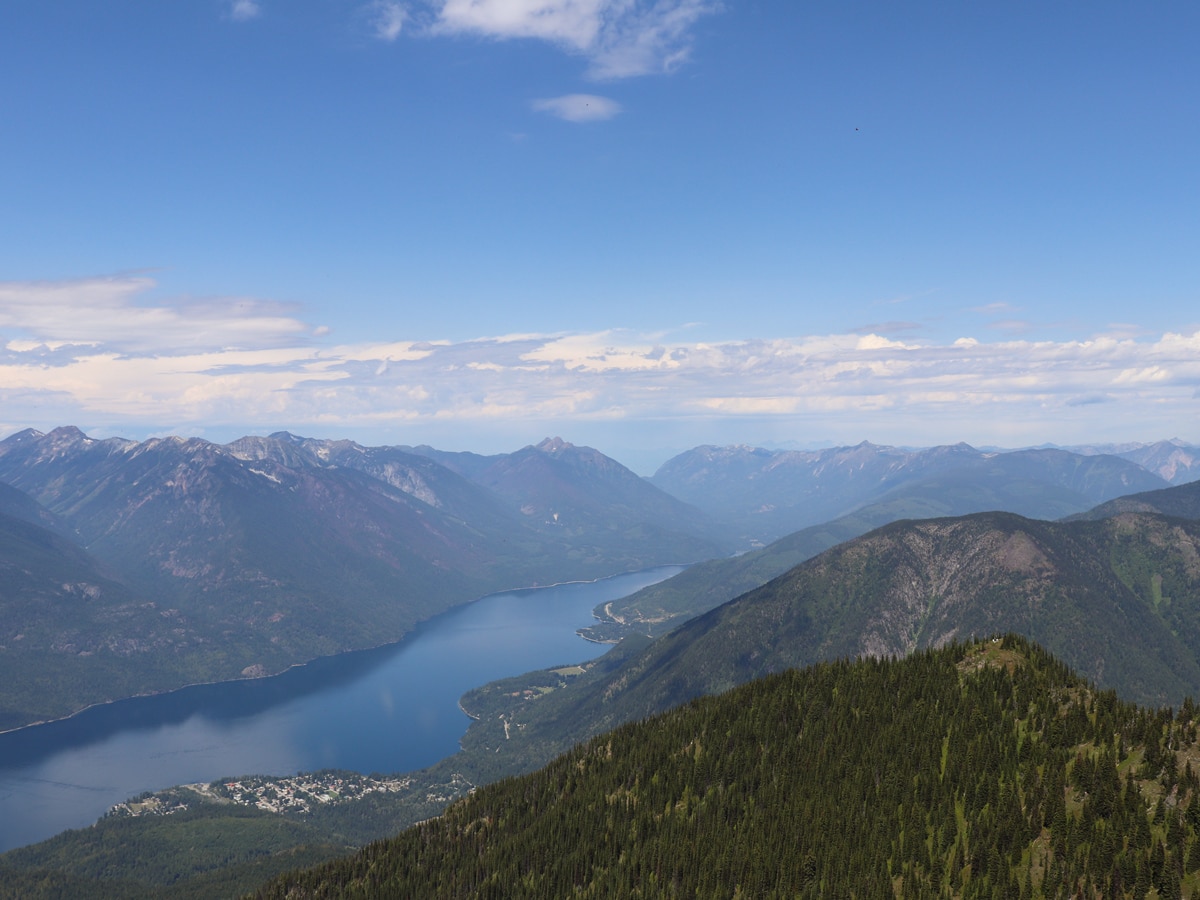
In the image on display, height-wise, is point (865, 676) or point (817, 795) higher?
point (865, 676)

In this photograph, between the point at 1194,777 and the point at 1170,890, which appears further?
the point at 1194,777

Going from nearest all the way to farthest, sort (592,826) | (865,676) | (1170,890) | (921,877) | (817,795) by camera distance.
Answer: (1170,890)
(921,877)
(817,795)
(592,826)
(865,676)

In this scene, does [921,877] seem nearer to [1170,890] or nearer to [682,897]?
[1170,890]

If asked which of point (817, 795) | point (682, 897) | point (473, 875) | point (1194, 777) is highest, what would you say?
point (1194, 777)

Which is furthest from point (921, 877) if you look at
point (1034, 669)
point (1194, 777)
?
point (1034, 669)

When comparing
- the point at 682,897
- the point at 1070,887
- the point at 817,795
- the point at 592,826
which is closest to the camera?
the point at 1070,887

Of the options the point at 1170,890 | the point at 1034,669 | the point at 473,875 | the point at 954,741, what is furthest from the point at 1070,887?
the point at 473,875
